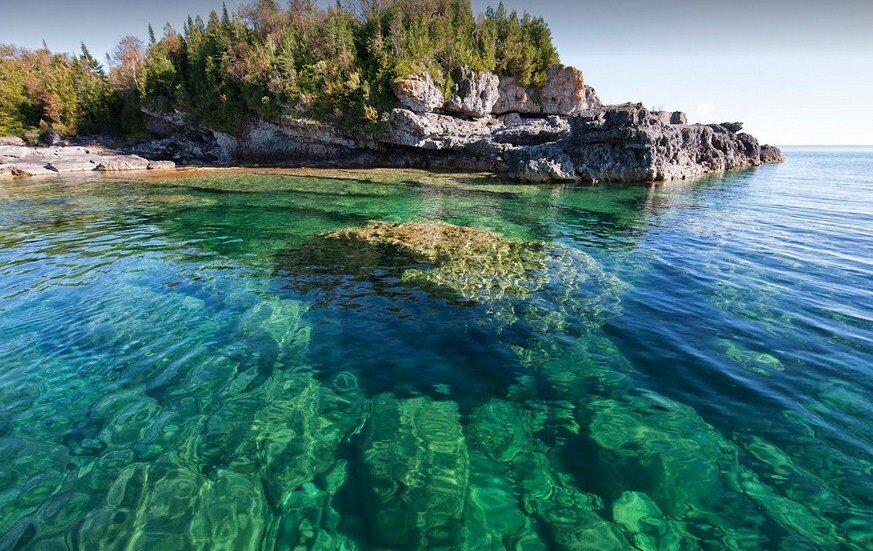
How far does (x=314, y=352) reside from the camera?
22.8 ft

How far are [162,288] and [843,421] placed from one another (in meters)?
13.3

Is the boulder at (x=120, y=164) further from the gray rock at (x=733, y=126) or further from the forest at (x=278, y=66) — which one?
the gray rock at (x=733, y=126)

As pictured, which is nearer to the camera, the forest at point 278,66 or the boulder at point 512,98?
the forest at point 278,66

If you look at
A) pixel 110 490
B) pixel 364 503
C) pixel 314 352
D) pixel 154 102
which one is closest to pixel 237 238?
pixel 314 352

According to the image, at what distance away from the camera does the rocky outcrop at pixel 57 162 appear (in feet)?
124

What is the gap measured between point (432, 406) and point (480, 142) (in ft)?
128

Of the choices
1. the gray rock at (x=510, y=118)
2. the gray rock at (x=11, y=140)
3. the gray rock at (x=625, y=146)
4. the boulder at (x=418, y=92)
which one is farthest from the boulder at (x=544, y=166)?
the gray rock at (x=11, y=140)

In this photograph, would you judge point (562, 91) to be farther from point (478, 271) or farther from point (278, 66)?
point (478, 271)

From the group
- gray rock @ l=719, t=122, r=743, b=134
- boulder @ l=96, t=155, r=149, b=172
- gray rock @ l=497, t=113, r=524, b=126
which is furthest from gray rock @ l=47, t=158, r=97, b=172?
gray rock @ l=719, t=122, r=743, b=134

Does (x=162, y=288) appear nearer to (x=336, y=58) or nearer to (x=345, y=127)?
(x=345, y=127)

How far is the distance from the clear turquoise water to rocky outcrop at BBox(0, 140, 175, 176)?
3748 centimetres

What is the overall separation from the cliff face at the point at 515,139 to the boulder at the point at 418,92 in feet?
0.39

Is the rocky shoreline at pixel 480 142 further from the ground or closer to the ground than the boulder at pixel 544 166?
further from the ground

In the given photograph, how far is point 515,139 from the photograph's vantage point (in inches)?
1590
